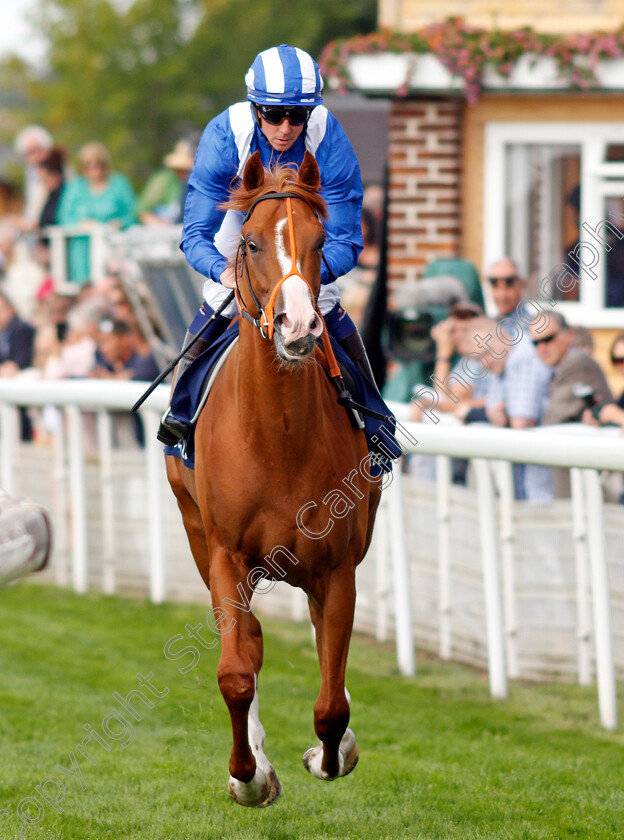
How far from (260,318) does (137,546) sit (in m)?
4.64

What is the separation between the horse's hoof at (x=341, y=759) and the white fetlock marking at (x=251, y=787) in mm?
202

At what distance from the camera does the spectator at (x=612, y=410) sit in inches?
255

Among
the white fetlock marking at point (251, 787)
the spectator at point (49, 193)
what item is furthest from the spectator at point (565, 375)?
the spectator at point (49, 193)

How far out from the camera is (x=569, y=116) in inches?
398

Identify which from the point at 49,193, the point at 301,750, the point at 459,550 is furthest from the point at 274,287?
the point at 49,193

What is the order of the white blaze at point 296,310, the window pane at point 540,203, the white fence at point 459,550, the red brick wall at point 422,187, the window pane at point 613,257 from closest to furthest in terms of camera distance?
the white blaze at point 296,310, the white fence at point 459,550, the window pane at point 613,257, the red brick wall at point 422,187, the window pane at point 540,203

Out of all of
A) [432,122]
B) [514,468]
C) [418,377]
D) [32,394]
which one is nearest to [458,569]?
[514,468]

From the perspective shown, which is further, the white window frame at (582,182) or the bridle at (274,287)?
the white window frame at (582,182)

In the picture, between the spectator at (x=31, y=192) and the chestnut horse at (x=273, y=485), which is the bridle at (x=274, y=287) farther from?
the spectator at (x=31, y=192)

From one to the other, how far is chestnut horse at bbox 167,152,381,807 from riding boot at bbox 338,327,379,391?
15.6 inches

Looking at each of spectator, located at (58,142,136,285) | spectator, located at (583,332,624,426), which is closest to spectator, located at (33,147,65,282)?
spectator, located at (58,142,136,285)

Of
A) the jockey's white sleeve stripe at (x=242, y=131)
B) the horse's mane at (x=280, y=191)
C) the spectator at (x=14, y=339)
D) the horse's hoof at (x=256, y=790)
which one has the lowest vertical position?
the horse's hoof at (x=256, y=790)

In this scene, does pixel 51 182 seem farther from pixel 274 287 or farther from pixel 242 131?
pixel 274 287

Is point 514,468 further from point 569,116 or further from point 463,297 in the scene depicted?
point 569,116
